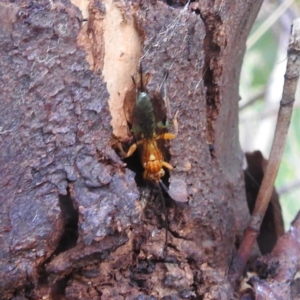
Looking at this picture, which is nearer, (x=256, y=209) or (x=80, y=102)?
(x=80, y=102)

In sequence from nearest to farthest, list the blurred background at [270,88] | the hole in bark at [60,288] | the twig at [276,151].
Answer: the hole in bark at [60,288]
the twig at [276,151]
the blurred background at [270,88]

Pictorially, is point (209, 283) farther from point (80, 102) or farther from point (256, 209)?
point (80, 102)

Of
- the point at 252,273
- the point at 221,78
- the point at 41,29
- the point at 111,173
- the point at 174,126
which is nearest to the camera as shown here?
the point at 41,29

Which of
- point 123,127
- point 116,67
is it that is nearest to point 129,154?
point 123,127

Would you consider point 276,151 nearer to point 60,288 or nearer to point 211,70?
point 211,70

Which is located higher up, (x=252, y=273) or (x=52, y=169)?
(x=52, y=169)

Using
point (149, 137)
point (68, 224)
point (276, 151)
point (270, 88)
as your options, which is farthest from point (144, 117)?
point (270, 88)

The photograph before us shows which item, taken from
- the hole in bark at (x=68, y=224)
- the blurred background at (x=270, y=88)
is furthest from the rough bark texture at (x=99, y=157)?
the blurred background at (x=270, y=88)

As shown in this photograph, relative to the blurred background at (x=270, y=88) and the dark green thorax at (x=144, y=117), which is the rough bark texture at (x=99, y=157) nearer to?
the dark green thorax at (x=144, y=117)
